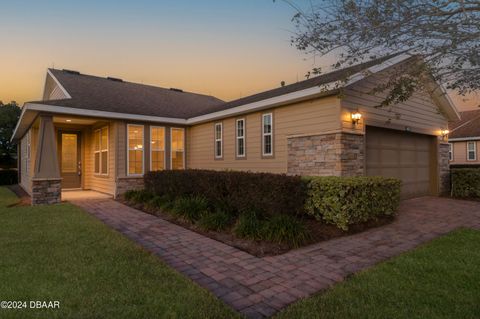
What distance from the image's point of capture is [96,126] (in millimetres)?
12828

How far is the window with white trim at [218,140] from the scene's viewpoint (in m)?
11.8

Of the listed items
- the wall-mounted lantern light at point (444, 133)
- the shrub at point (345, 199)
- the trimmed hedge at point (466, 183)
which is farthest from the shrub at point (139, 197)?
the wall-mounted lantern light at point (444, 133)

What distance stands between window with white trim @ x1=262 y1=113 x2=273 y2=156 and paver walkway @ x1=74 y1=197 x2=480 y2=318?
4.34 m

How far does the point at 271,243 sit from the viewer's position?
500cm

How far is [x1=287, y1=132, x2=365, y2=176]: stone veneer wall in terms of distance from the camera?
7.63 metres

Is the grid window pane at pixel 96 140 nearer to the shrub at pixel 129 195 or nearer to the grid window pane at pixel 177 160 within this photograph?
the grid window pane at pixel 177 160

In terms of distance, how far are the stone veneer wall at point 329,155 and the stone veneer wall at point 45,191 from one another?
304 inches

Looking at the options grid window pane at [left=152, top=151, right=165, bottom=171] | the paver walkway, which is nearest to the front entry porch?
grid window pane at [left=152, top=151, right=165, bottom=171]

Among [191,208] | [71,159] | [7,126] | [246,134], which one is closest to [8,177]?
[71,159]

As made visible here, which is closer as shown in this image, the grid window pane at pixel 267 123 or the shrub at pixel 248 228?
the shrub at pixel 248 228

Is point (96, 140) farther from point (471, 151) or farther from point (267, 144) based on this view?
point (471, 151)

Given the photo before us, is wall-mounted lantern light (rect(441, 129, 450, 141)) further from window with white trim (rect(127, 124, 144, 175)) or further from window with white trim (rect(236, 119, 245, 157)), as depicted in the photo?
window with white trim (rect(127, 124, 144, 175))

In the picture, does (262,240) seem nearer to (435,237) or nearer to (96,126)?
(435,237)

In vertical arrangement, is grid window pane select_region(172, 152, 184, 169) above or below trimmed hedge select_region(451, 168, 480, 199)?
above
